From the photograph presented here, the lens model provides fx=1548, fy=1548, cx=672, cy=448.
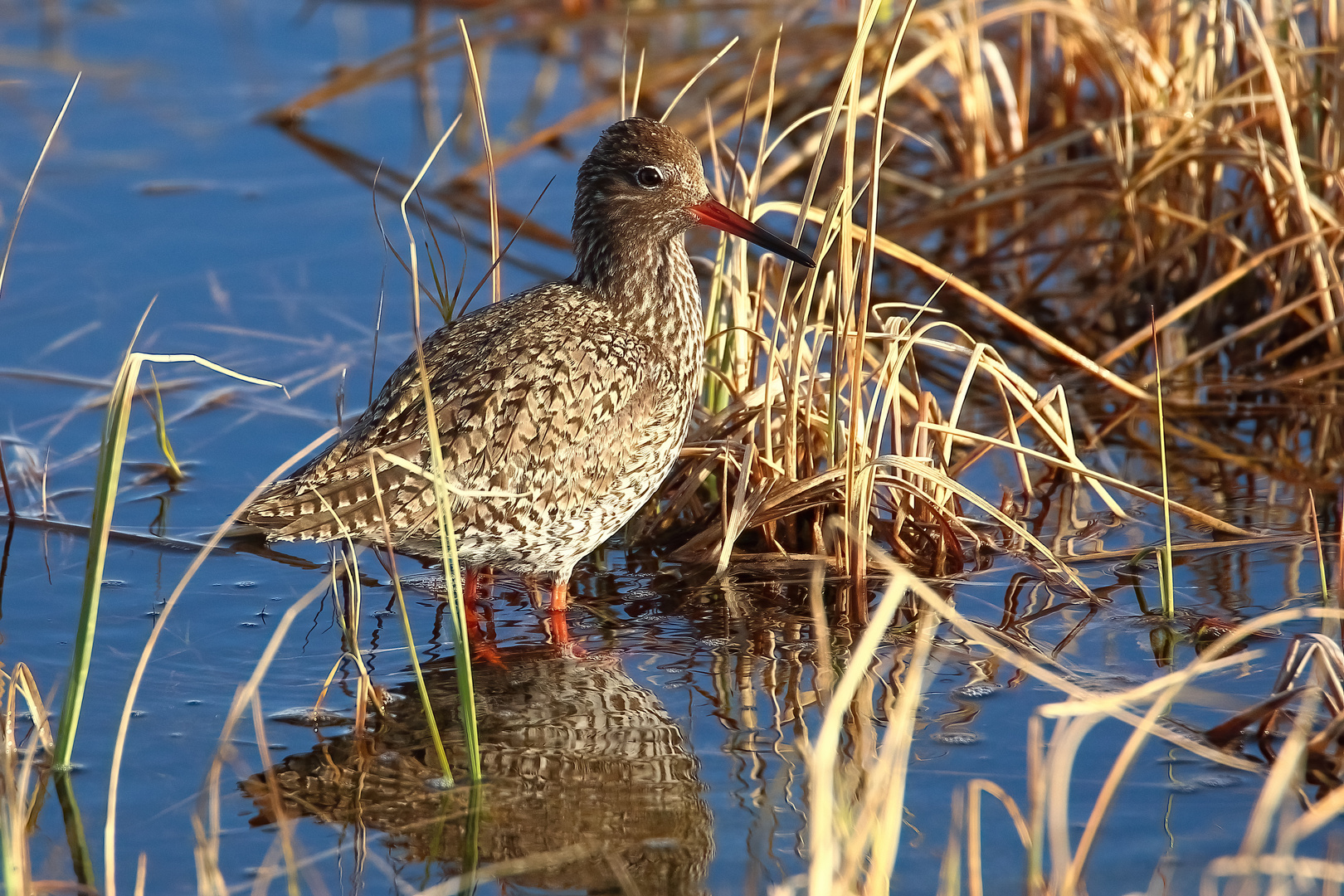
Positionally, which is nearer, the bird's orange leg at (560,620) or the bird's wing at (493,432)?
the bird's wing at (493,432)

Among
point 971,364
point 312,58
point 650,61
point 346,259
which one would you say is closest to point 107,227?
point 346,259

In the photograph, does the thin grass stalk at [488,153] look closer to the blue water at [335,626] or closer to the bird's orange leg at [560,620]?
the blue water at [335,626]

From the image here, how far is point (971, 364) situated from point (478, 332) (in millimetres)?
1878

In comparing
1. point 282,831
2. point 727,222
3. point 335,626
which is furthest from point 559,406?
point 282,831

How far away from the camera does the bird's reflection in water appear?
4445 millimetres

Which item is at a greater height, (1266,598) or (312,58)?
(312,58)

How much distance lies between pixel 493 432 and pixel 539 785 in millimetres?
1340

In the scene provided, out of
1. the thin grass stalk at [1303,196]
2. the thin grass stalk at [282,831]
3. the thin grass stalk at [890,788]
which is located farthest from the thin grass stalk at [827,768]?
the thin grass stalk at [1303,196]

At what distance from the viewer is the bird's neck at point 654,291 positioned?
20.0ft

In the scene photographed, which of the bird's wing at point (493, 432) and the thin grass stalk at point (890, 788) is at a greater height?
the bird's wing at point (493, 432)

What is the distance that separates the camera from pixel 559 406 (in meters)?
5.66

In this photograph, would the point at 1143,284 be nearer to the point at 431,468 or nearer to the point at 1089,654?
the point at 1089,654

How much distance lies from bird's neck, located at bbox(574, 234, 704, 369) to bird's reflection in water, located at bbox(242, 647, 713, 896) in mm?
1360

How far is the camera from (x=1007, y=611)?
582 cm
